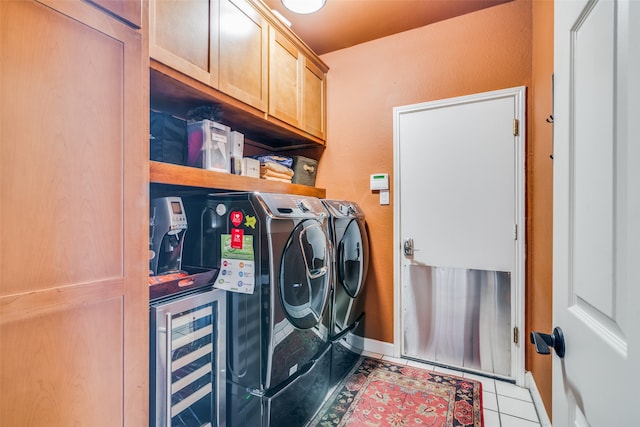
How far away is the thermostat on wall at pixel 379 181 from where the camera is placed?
2.53m

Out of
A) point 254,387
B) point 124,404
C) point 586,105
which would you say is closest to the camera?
point 586,105

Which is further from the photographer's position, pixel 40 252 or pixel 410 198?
pixel 410 198

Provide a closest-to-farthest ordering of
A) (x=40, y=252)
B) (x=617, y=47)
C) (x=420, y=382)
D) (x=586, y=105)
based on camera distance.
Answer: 1. (x=617, y=47)
2. (x=586, y=105)
3. (x=40, y=252)
4. (x=420, y=382)

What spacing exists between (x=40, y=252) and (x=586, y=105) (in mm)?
1393

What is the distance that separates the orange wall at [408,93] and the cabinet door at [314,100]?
0.10m

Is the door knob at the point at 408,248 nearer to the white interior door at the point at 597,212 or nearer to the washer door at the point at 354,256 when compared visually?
the washer door at the point at 354,256

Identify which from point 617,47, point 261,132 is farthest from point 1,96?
point 261,132

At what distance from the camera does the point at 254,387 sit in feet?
4.57

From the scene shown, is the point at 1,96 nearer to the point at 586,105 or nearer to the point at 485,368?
the point at 586,105

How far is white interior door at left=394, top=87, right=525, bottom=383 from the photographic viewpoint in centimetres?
214

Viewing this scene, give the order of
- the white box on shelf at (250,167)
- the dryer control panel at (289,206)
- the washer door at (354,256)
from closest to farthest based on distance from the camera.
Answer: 1. the dryer control panel at (289,206)
2. the white box on shelf at (250,167)
3. the washer door at (354,256)

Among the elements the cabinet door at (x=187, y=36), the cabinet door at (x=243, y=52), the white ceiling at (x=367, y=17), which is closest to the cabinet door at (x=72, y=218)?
the cabinet door at (x=187, y=36)

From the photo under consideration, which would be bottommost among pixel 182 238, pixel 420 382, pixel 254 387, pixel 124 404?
pixel 420 382

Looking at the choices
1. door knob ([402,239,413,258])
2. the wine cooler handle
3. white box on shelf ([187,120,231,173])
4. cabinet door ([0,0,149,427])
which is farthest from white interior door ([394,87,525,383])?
cabinet door ([0,0,149,427])
